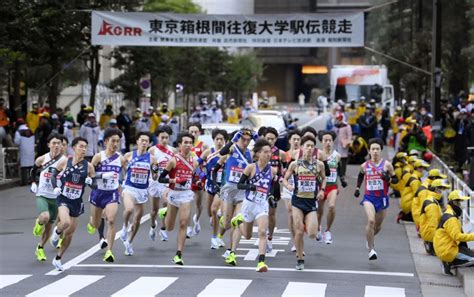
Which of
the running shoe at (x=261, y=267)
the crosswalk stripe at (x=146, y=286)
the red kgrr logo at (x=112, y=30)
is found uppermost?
the red kgrr logo at (x=112, y=30)

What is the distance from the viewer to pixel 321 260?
52.1 ft

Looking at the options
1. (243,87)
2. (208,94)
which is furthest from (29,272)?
(243,87)

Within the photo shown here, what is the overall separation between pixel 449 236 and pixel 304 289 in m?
2.27

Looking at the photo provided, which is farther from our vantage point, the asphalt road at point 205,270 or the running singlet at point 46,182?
the running singlet at point 46,182

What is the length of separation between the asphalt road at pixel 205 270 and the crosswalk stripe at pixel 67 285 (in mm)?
12

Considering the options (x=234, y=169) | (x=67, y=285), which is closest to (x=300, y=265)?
(x=234, y=169)

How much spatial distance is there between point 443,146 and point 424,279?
20.6 meters

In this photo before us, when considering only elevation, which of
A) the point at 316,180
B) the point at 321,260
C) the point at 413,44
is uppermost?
the point at 413,44

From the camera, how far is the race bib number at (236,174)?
51.2ft

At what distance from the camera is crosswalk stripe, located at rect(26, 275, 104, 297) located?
40.9ft

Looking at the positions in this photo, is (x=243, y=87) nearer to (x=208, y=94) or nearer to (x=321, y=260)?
(x=208, y=94)

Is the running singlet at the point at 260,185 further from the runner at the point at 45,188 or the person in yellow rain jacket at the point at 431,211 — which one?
the runner at the point at 45,188

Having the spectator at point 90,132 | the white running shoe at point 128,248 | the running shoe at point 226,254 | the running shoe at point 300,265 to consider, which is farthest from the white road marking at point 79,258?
the spectator at point 90,132

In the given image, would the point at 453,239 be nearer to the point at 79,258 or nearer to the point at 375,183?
the point at 375,183
